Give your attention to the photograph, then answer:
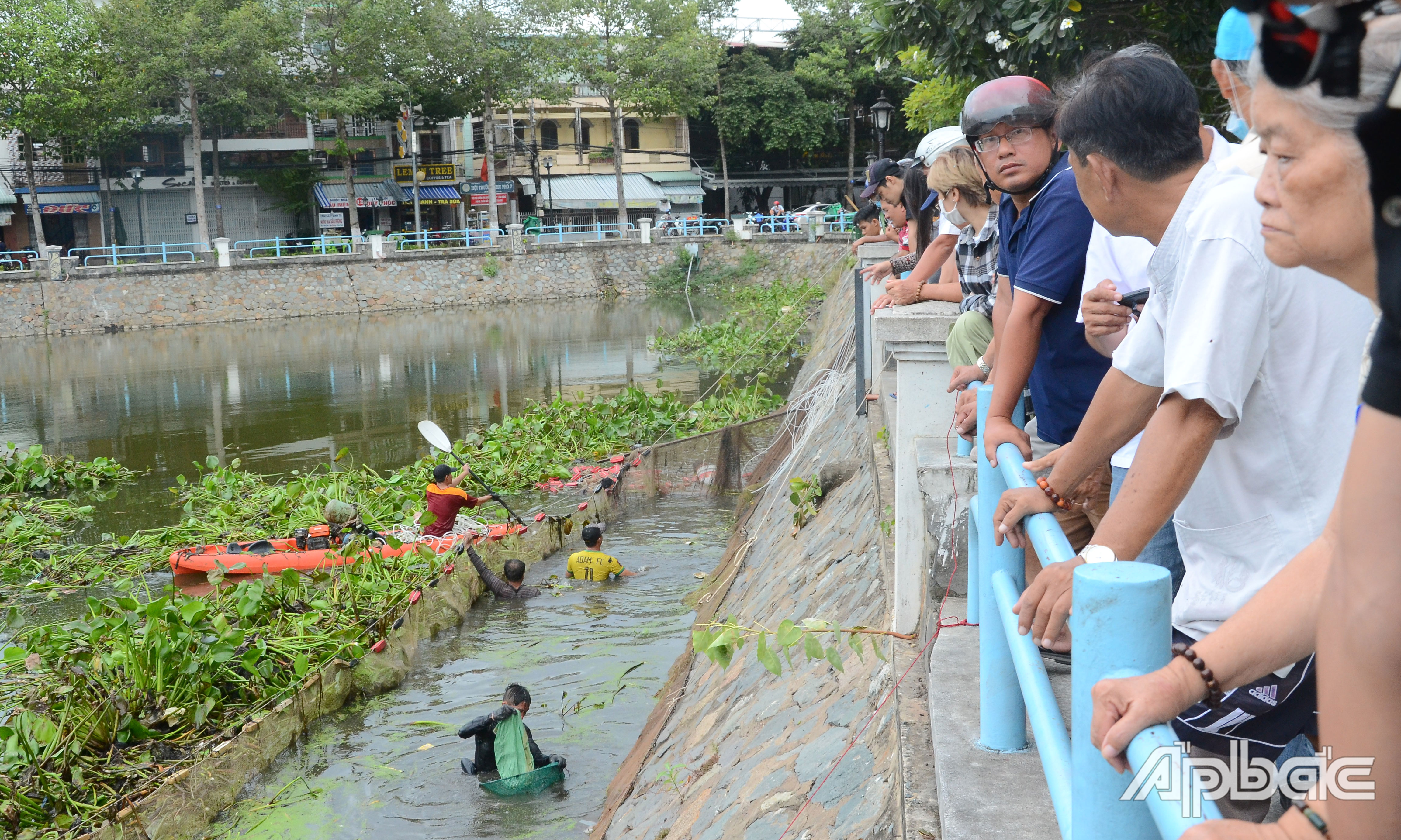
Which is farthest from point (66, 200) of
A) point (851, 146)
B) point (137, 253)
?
point (851, 146)

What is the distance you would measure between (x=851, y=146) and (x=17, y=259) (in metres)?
27.6

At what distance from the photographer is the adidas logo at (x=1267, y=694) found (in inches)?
66.2

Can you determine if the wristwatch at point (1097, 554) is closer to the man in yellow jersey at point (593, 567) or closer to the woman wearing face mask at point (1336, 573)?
the woman wearing face mask at point (1336, 573)

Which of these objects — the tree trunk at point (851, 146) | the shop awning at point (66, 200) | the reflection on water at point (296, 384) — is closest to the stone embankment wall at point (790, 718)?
the reflection on water at point (296, 384)

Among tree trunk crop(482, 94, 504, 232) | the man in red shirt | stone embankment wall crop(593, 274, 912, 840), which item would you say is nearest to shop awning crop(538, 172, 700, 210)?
tree trunk crop(482, 94, 504, 232)

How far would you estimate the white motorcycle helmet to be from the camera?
4.71 m

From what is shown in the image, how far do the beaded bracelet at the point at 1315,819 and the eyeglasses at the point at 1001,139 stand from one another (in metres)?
2.54

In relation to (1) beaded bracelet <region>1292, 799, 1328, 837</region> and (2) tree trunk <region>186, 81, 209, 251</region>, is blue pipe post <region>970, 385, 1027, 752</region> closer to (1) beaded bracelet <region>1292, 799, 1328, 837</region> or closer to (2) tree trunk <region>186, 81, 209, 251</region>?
(1) beaded bracelet <region>1292, 799, 1328, 837</region>

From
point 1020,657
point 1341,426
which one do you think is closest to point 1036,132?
point 1341,426

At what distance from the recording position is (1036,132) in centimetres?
327

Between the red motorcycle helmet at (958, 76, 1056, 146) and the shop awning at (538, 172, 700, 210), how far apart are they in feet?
129

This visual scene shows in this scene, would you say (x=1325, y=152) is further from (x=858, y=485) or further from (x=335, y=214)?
(x=335, y=214)

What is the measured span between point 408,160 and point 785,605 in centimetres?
3648

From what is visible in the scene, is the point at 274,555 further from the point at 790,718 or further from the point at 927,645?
the point at 927,645
